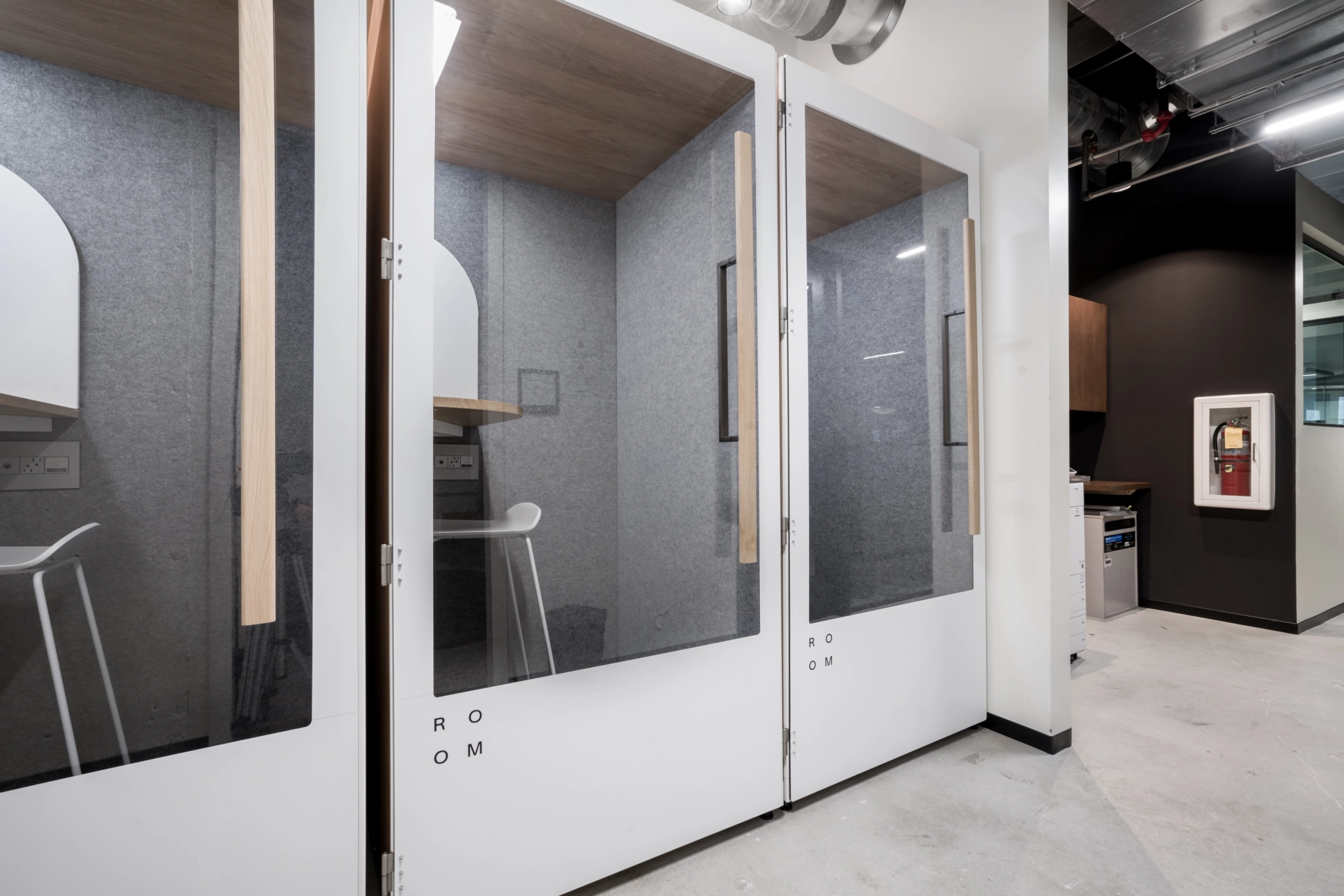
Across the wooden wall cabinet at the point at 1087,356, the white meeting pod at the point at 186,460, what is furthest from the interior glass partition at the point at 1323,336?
the white meeting pod at the point at 186,460

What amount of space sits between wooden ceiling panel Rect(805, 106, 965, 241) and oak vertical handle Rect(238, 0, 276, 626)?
134 cm

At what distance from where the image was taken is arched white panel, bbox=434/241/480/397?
124 centimetres

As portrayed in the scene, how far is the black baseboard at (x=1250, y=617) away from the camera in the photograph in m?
3.65

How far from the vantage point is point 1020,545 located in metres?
2.16

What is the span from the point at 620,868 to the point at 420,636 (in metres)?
0.76

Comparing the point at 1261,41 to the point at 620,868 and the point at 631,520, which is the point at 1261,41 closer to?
the point at 631,520

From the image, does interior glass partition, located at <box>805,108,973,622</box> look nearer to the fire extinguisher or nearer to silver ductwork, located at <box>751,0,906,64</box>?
silver ductwork, located at <box>751,0,906,64</box>

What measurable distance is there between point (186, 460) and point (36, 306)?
0.98 feet

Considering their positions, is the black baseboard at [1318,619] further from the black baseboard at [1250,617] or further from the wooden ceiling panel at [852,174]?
the wooden ceiling panel at [852,174]

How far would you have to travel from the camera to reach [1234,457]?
3.86m

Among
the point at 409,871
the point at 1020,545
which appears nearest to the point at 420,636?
the point at 409,871

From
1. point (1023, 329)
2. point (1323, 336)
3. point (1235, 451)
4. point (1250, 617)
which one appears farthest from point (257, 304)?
point (1323, 336)

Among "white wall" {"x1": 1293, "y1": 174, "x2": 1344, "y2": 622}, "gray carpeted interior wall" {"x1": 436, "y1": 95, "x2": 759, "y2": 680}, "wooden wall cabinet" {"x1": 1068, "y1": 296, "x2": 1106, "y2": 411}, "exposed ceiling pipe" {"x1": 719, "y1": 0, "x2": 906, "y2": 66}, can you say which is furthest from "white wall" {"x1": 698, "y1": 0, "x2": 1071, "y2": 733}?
"white wall" {"x1": 1293, "y1": 174, "x2": 1344, "y2": 622}

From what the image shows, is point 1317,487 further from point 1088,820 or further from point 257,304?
point 257,304
